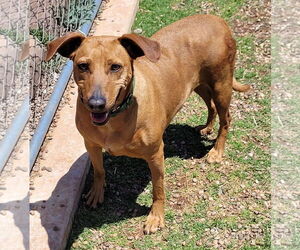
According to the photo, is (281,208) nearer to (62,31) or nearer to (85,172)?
(85,172)

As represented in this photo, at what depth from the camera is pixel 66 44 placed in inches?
157

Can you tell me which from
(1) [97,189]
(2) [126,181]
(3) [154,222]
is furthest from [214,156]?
(1) [97,189]

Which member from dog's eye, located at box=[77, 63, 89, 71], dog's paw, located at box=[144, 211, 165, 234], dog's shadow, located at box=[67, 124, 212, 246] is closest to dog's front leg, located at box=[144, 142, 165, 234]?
dog's paw, located at box=[144, 211, 165, 234]

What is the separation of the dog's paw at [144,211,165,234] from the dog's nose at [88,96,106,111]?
4.63 feet

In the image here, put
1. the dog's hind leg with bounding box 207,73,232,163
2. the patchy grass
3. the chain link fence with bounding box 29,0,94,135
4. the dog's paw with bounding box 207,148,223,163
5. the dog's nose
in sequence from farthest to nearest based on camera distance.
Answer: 1. the chain link fence with bounding box 29,0,94,135
2. the dog's paw with bounding box 207,148,223,163
3. the dog's hind leg with bounding box 207,73,232,163
4. the patchy grass
5. the dog's nose

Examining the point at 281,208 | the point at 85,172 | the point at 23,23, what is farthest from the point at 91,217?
the point at 23,23

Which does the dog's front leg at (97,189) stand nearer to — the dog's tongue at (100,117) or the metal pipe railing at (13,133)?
the metal pipe railing at (13,133)

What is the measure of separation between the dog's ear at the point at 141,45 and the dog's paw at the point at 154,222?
146cm

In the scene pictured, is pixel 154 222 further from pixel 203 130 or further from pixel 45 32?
pixel 45 32

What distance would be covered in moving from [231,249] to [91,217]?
1.18 metres

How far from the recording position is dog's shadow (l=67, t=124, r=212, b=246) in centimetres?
490

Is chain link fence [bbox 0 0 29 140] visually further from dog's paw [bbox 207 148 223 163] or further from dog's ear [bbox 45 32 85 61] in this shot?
dog's paw [bbox 207 148 223 163]

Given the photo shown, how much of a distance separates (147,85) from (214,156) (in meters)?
1.32

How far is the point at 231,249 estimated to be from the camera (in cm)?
463
